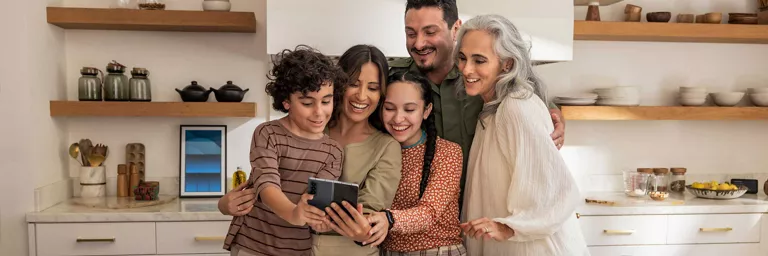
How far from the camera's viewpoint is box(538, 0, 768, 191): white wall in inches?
156

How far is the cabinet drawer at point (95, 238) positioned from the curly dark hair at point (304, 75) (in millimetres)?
1666

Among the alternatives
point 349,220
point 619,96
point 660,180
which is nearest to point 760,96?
point 660,180

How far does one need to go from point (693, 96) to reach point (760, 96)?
43 cm

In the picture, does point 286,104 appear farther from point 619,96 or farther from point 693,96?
point 693,96

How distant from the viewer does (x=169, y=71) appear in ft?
12.0

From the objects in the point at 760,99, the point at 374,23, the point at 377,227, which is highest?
the point at 374,23

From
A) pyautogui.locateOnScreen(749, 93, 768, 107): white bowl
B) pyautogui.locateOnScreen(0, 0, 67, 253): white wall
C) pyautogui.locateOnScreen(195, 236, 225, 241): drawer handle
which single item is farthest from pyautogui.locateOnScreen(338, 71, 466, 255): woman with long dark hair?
pyautogui.locateOnScreen(749, 93, 768, 107): white bowl

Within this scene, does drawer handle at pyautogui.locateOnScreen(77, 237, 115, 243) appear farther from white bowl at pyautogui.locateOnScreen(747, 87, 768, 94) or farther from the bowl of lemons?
white bowl at pyautogui.locateOnScreen(747, 87, 768, 94)

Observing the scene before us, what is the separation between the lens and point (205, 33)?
367 cm

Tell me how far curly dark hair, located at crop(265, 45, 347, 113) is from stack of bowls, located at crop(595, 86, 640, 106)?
8.02 ft

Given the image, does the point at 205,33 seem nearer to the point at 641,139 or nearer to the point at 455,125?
the point at 455,125

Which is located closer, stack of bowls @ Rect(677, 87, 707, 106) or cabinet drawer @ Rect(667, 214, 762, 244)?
cabinet drawer @ Rect(667, 214, 762, 244)

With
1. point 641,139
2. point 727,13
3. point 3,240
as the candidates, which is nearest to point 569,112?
point 641,139

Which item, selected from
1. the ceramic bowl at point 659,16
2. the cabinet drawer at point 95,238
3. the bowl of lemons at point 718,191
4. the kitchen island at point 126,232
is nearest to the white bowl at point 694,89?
the ceramic bowl at point 659,16
